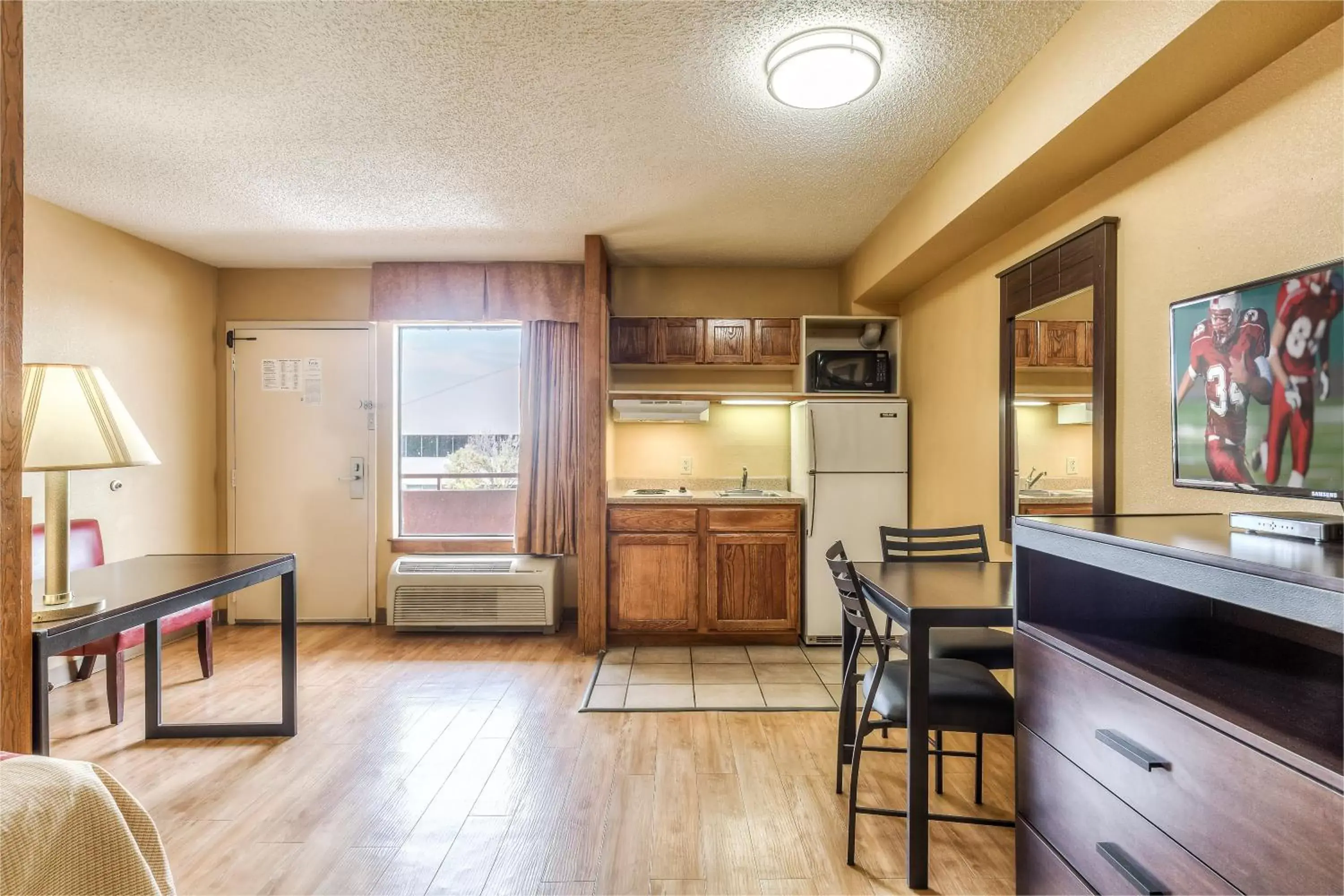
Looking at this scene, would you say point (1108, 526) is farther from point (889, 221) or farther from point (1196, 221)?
point (889, 221)

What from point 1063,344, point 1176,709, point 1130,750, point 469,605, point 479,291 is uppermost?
point 479,291

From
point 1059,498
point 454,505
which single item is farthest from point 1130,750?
point 454,505

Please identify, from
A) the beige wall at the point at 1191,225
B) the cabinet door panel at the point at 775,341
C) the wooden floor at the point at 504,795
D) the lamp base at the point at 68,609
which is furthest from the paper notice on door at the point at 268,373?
the beige wall at the point at 1191,225

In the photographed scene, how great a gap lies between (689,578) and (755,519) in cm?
56

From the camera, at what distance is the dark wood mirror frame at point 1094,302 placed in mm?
2219

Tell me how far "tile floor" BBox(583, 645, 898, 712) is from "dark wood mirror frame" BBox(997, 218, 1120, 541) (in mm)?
1289

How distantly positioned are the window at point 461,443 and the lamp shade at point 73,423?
2.65 m

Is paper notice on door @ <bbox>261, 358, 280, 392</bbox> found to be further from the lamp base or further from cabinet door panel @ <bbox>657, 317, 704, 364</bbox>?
the lamp base

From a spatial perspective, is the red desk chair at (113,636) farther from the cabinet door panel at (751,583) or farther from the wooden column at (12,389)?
the cabinet door panel at (751,583)

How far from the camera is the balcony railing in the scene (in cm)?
465

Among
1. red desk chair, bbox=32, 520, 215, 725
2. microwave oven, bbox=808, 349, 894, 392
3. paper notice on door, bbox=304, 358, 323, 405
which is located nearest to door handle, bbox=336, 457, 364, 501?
paper notice on door, bbox=304, 358, 323, 405

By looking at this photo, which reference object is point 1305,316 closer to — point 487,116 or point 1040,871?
point 1040,871

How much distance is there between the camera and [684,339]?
173 inches

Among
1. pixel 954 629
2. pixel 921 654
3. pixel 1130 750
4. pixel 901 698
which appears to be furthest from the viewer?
pixel 954 629
